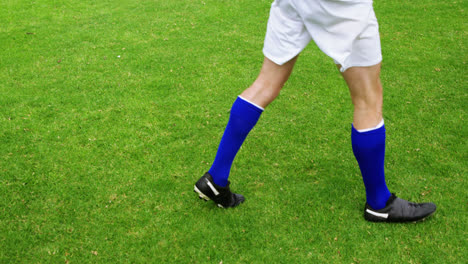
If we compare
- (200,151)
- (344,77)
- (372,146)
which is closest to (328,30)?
(344,77)

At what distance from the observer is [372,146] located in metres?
2.11

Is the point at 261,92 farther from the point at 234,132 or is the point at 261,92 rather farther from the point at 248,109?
the point at 234,132

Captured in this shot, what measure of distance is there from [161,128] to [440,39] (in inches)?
138

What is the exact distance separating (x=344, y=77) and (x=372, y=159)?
0.45 meters

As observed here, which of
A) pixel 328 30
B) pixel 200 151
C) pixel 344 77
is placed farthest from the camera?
pixel 200 151

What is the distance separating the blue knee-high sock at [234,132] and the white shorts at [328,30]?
10.6 inches

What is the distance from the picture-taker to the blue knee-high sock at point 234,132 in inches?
81.6

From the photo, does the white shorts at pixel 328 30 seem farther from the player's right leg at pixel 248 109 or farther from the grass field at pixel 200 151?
the grass field at pixel 200 151

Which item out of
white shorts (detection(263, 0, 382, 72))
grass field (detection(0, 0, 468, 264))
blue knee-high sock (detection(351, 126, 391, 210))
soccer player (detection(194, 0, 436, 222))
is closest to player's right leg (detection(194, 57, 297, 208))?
soccer player (detection(194, 0, 436, 222))

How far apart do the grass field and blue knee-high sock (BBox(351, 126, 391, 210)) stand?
0.16 m

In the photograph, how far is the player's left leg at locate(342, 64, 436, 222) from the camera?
200cm

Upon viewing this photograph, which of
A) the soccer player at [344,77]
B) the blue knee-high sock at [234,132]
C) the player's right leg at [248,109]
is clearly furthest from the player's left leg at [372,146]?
the blue knee-high sock at [234,132]

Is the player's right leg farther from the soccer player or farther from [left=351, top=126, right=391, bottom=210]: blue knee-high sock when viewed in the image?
[left=351, top=126, right=391, bottom=210]: blue knee-high sock

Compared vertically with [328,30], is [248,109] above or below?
below
